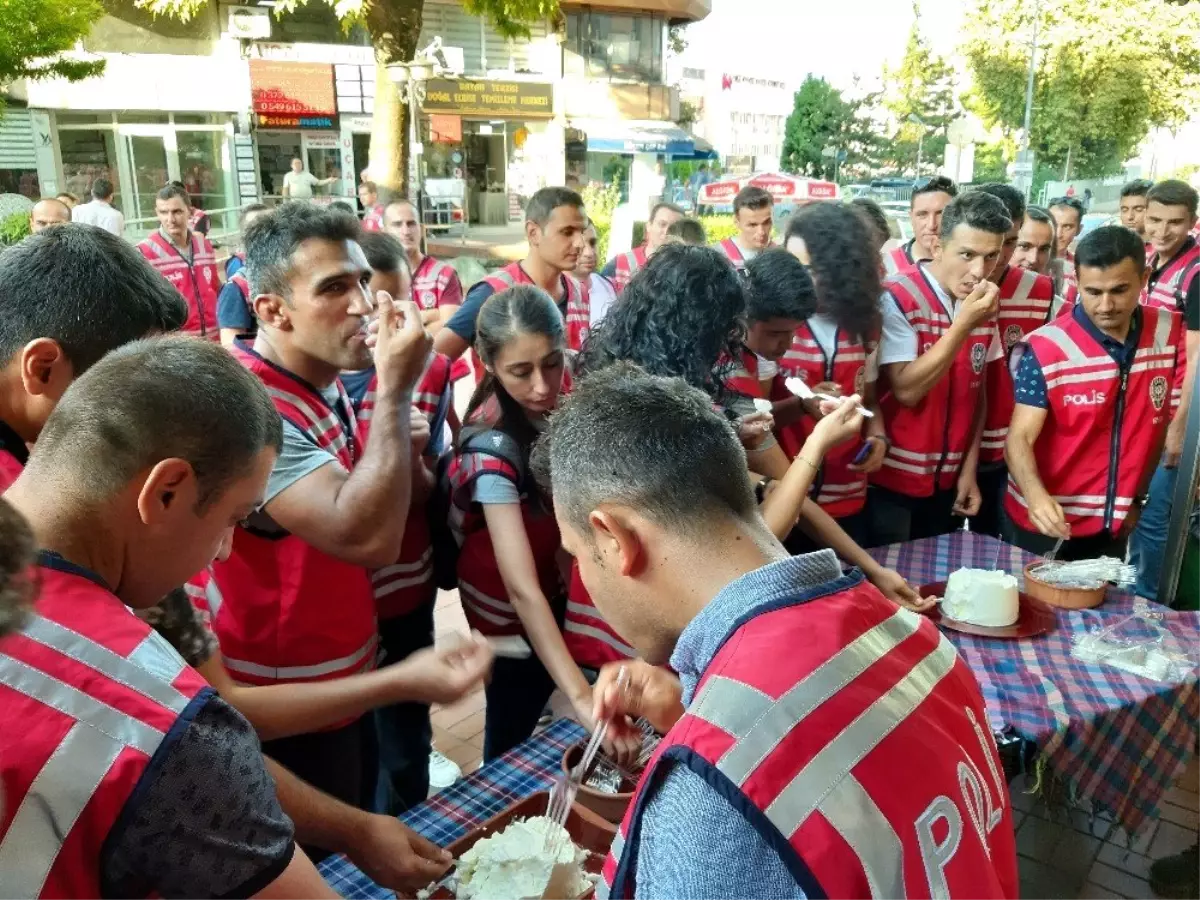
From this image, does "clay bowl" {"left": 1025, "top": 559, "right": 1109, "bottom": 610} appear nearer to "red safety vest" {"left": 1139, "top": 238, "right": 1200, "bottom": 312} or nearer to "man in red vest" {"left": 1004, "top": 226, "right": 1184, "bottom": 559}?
"man in red vest" {"left": 1004, "top": 226, "right": 1184, "bottom": 559}

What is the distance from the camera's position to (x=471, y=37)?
22203mm

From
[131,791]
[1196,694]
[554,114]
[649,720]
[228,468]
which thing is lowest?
[1196,694]

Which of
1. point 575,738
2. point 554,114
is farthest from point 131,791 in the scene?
point 554,114

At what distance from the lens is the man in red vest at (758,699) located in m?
0.86

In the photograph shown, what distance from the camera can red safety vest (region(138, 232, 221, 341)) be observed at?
19.5 feet

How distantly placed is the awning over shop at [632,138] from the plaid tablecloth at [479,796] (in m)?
24.2

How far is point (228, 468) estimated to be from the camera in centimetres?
120

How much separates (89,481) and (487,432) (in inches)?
45.2

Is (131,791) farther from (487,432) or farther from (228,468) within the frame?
(487,432)

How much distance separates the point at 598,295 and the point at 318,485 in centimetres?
314

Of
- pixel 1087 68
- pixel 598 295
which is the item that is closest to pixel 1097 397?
pixel 598 295

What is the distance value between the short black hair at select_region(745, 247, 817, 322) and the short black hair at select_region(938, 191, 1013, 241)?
40.6 inches

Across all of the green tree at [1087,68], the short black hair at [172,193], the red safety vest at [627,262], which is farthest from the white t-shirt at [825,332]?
the green tree at [1087,68]

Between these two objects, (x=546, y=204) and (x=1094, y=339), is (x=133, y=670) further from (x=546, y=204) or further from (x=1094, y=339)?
(x=546, y=204)
